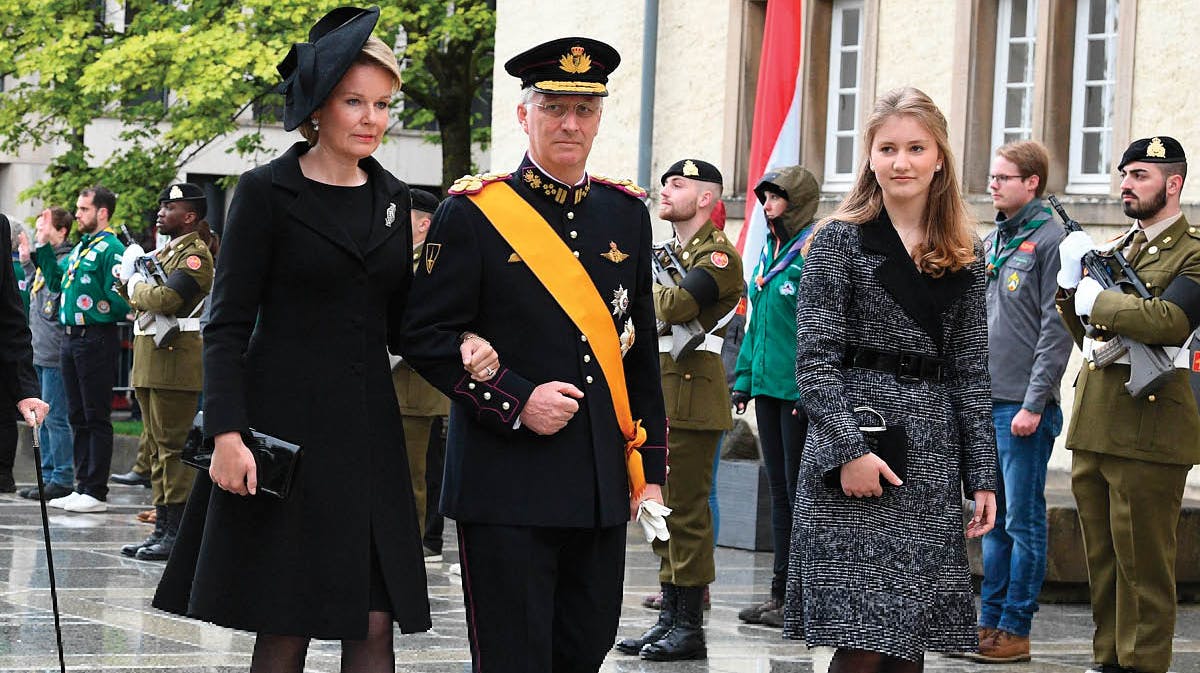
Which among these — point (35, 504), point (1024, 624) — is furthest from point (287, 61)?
point (35, 504)

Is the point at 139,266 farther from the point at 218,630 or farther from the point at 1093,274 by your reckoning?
the point at 1093,274

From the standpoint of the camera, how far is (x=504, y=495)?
5152 mm

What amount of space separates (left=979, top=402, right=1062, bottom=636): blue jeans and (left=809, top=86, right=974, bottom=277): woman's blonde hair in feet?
11.1

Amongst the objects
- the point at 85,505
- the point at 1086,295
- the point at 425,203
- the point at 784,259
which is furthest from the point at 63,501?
the point at 1086,295

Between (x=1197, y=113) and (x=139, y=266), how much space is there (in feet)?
22.4

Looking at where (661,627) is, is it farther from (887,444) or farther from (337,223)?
(337,223)

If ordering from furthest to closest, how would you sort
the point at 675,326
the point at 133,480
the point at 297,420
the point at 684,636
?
the point at 133,480 < the point at 675,326 < the point at 684,636 < the point at 297,420

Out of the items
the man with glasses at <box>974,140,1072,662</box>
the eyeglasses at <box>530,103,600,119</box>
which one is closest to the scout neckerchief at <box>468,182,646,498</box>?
the eyeglasses at <box>530,103,600,119</box>

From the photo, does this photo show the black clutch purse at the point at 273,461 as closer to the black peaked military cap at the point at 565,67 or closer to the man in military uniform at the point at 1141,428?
the black peaked military cap at the point at 565,67

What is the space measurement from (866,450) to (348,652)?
4.92ft

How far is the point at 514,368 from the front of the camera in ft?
17.1

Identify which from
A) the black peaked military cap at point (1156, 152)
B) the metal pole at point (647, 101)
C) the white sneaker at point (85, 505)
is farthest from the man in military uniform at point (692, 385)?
the metal pole at point (647, 101)

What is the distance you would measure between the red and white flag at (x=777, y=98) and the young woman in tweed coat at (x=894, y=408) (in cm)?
822

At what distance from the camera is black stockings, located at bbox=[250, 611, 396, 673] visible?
5262 mm
